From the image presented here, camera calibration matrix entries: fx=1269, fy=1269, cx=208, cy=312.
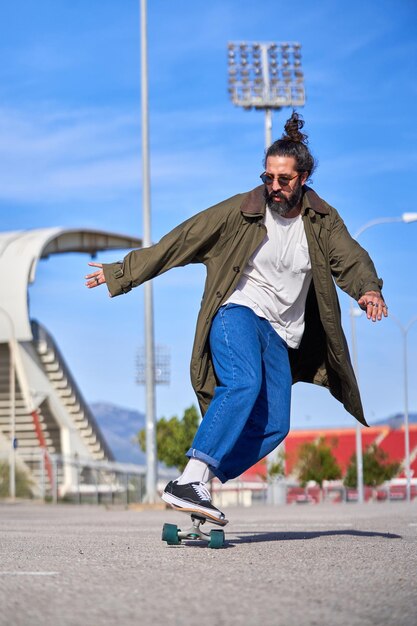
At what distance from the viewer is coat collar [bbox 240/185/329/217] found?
6.61 metres

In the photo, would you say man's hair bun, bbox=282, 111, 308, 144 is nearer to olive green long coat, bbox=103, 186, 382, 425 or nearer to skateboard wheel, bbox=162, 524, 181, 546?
olive green long coat, bbox=103, 186, 382, 425

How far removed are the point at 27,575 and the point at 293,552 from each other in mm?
1720

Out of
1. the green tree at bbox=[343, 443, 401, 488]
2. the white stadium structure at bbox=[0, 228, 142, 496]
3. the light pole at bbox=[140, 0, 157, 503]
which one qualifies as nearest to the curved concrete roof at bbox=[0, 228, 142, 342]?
the white stadium structure at bbox=[0, 228, 142, 496]

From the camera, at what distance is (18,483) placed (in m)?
38.4

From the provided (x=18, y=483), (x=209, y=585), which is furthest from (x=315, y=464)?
(x=209, y=585)

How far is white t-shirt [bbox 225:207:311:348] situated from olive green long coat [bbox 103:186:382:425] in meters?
0.07

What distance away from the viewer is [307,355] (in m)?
7.05

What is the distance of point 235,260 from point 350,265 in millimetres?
608

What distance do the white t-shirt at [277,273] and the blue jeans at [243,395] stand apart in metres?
0.08

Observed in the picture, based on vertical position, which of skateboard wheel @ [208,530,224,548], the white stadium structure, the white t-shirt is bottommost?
skateboard wheel @ [208,530,224,548]

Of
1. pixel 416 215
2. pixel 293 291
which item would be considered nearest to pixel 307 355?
pixel 293 291

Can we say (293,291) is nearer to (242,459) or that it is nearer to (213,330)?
(213,330)

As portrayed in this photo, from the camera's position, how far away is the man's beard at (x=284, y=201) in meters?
6.63

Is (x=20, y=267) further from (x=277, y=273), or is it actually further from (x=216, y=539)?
(x=216, y=539)
